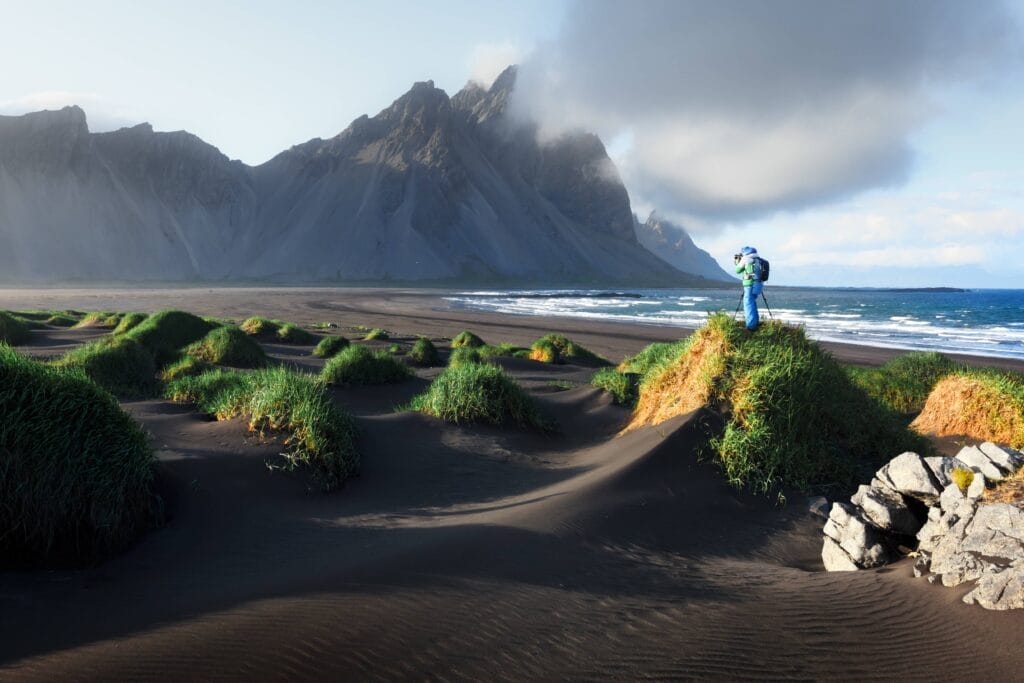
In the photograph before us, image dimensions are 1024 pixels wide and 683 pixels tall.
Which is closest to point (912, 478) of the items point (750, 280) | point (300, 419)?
point (750, 280)

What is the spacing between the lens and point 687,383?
9055 mm

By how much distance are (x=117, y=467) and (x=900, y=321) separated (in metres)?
63.3

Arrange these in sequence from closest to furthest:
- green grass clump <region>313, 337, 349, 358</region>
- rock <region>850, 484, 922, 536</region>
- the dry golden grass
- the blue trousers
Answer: rock <region>850, 484, 922, 536</region> < the dry golden grass < the blue trousers < green grass clump <region>313, 337, 349, 358</region>

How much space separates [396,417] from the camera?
10.2m

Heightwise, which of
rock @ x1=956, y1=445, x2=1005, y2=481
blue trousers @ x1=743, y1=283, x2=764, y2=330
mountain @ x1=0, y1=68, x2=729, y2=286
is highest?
mountain @ x1=0, y1=68, x2=729, y2=286

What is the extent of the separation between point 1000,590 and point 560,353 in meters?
18.2

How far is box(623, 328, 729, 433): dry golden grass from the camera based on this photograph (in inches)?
334

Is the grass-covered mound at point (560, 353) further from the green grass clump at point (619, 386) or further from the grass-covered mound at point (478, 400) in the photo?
the grass-covered mound at point (478, 400)

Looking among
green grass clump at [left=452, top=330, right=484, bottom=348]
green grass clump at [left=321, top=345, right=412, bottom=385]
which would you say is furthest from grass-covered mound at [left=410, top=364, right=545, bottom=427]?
green grass clump at [left=452, top=330, right=484, bottom=348]

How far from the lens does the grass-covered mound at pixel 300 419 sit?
7523 millimetres

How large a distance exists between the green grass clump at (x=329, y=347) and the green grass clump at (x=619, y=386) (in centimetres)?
1013

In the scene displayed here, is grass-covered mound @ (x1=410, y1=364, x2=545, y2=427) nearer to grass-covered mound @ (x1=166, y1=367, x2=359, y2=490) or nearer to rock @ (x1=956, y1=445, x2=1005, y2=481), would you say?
grass-covered mound @ (x1=166, y1=367, x2=359, y2=490)

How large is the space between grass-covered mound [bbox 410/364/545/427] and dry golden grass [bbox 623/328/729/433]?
6.21ft

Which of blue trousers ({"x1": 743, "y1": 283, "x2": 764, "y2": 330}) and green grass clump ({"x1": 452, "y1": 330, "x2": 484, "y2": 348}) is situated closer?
blue trousers ({"x1": 743, "y1": 283, "x2": 764, "y2": 330})
